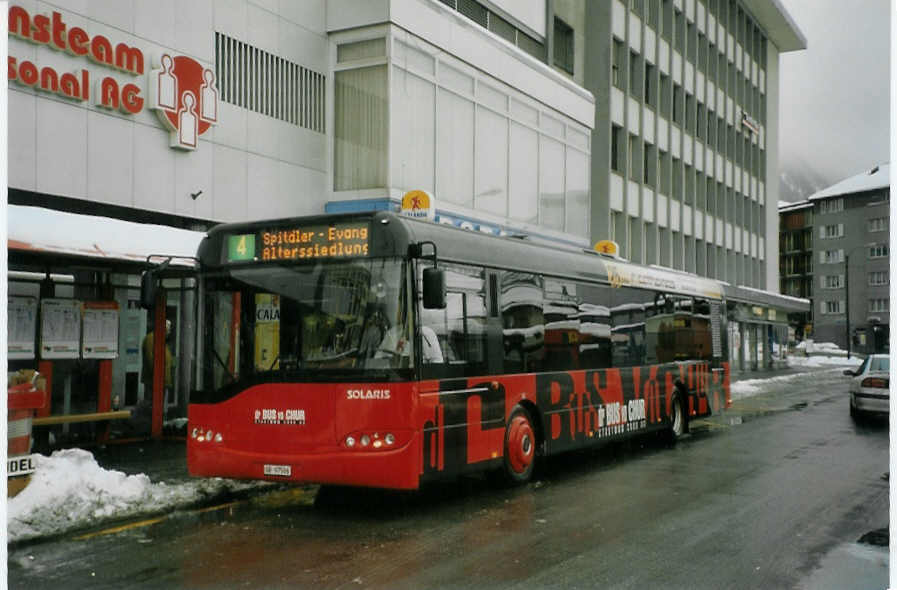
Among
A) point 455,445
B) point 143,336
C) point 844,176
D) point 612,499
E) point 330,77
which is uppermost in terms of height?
point 330,77

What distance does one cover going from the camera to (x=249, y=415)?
872 centimetres

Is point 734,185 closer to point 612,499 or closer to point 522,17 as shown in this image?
point 522,17

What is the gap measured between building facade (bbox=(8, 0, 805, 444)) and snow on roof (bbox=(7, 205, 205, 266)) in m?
0.12

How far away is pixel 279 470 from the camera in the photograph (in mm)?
8523

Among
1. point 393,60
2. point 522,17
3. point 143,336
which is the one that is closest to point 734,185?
point 522,17

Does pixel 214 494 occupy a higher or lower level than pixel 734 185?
lower

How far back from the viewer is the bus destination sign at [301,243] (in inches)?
338

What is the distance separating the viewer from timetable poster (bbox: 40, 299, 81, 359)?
42.0 ft

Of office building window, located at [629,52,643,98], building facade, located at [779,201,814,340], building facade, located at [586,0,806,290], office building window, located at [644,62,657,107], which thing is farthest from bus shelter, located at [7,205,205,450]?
office building window, located at [644,62,657,107]

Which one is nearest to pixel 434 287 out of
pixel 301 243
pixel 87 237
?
pixel 301 243

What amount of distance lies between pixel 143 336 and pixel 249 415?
24.2 feet

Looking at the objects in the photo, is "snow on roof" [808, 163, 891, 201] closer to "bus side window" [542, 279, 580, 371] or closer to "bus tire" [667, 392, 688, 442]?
"bus side window" [542, 279, 580, 371]

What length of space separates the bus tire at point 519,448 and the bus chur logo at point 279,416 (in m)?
2.54

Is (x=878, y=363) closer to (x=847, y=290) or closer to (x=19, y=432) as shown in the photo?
(x=847, y=290)
